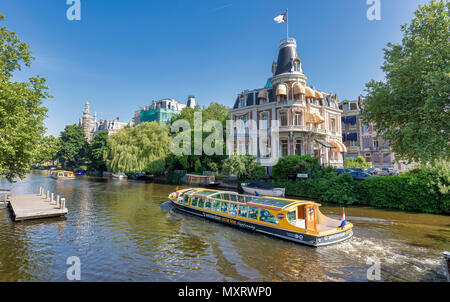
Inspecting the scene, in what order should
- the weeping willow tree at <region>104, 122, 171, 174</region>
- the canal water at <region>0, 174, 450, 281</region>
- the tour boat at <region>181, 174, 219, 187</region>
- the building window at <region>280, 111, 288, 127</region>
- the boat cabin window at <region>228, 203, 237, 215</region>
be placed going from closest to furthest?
1. the canal water at <region>0, 174, 450, 281</region>
2. the boat cabin window at <region>228, 203, 237, 215</region>
3. the building window at <region>280, 111, 288, 127</region>
4. the tour boat at <region>181, 174, 219, 187</region>
5. the weeping willow tree at <region>104, 122, 171, 174</region>

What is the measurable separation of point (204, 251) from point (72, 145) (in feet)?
309

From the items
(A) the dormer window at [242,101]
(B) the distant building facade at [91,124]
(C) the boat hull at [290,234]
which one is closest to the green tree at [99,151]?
(A) the dormer window at [242,101]

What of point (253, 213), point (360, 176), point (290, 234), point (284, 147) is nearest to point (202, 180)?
point (284, 147)

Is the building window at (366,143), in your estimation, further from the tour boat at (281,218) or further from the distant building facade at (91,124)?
the distant building facade at (91,124)

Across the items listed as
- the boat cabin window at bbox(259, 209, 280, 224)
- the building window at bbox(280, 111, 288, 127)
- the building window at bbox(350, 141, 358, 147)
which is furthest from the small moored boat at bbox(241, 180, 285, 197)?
the building window at bbox(350, 141, 358, 147)

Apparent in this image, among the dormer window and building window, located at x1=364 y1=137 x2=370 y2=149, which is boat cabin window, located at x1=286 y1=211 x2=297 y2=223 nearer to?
the dormer window

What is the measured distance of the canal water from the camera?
35.1ft

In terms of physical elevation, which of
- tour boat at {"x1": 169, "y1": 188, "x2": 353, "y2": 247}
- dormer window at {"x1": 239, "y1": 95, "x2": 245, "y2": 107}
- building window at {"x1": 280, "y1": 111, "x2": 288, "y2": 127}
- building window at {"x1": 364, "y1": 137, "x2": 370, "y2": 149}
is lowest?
tour boat at {"x1": 169, "y1": 188, "x2": 353, "y2": 247}

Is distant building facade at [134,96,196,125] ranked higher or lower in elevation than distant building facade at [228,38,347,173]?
higher

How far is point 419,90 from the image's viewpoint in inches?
736

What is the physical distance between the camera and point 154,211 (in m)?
23.9

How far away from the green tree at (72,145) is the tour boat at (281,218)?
87.4 m
